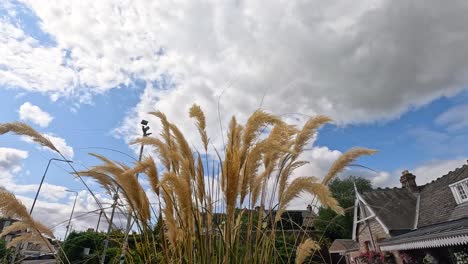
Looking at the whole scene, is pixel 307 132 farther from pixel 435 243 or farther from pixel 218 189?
pixel 435 243

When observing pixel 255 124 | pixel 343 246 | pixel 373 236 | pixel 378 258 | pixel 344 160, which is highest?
pixel 255 124

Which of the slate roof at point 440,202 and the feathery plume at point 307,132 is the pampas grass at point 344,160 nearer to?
the feathery plume at point 307,132

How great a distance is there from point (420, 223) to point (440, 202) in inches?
64.4

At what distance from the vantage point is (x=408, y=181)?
20.0 meters

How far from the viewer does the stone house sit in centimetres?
1117

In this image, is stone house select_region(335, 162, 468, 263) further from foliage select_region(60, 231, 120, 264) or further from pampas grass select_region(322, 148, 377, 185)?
foliage select_region(60, 231, 120, 264)

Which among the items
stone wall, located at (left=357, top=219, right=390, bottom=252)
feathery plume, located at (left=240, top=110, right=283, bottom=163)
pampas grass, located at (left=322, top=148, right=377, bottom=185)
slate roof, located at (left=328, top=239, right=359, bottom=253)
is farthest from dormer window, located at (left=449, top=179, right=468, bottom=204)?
feathery plume, located at (left=240, top=110, right=283, bottom=163)

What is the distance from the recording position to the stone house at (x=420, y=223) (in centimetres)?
1117

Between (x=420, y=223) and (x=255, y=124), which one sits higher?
(x=255, y=124)

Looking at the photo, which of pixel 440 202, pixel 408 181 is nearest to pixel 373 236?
pixel 440 202

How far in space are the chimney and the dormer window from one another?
530 cm

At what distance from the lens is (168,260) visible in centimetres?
195

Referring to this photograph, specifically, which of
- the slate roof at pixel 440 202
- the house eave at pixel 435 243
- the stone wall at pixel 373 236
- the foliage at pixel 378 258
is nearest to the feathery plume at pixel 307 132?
the house eave at pixel 435 243

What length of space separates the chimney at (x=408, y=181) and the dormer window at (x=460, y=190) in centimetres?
530
